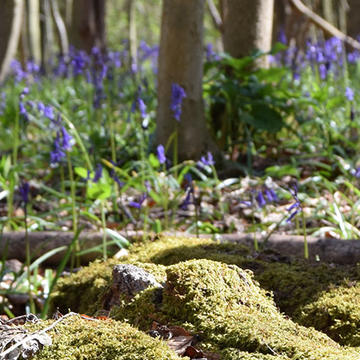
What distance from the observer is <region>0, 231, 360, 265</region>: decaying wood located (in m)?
2.47

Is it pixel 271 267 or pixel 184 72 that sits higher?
pixel 184 72

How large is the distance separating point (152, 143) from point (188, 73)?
670 millimetres

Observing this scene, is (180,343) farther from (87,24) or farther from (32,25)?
(32,25)

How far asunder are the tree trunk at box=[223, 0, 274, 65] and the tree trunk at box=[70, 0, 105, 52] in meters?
4.81

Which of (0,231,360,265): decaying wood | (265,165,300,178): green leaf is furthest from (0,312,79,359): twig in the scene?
(265,165,300,178): green leaf

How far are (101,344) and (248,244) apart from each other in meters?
1.62

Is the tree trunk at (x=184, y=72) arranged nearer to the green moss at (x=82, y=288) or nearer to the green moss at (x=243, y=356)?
the green moss at (x=82, y=288)

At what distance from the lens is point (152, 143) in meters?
4.71

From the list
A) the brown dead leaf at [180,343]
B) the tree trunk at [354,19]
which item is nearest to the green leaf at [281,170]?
the brown dead leaf at [180,343]

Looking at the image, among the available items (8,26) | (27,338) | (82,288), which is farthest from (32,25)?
(27,338)

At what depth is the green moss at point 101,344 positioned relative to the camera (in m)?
1.26

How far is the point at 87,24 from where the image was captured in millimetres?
9656

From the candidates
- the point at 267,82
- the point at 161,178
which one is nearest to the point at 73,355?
the point at 161,178

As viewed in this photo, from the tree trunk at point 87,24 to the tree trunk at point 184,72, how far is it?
5.40 metres
